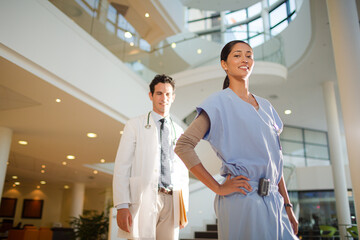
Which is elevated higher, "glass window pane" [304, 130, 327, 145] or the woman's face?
"glass window pane" [304, 130, 327, 145]

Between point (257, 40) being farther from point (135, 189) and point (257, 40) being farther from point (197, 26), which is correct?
point (135, 189)

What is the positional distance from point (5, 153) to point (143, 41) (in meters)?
4.55

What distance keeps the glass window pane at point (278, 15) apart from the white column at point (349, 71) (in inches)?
387

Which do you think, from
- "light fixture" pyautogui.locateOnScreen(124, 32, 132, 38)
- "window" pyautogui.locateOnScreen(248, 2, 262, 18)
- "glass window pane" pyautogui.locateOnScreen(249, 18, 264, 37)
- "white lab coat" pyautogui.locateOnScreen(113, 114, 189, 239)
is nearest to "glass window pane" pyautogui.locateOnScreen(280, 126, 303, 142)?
"glass window pane" pyautogui.locateOnScreen(249, 18, 264, 37)

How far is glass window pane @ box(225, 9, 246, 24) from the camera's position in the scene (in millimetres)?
17431

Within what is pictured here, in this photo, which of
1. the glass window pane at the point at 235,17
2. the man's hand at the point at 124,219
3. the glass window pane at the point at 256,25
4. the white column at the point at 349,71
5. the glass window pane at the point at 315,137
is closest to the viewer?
the man's hand at the point at 124,219

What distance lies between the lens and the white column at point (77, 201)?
16.5 metres

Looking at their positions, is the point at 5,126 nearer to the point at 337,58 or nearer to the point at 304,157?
the point at 337,58

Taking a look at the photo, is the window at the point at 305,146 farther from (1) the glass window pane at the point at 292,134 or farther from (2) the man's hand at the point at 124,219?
(2) the man's hand at the point at 124,219

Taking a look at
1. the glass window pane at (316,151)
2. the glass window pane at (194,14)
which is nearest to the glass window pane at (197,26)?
the glass window pane at (194,14)

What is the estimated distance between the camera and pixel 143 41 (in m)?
9.04

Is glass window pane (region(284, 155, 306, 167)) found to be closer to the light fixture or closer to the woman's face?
the light fixture

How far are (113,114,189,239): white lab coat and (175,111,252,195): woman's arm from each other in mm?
895

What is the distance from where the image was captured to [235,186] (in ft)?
3.92
